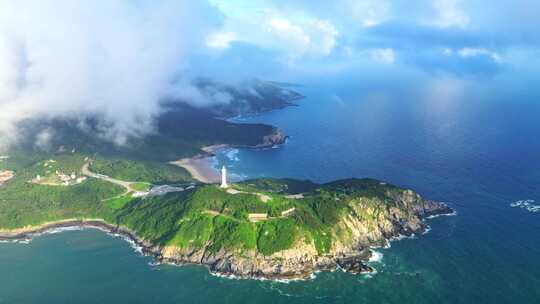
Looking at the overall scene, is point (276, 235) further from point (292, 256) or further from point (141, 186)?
point (141, 186)

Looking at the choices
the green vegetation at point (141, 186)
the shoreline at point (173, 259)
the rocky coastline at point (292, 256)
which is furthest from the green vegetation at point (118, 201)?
the rocky coastline at point (292, 256)

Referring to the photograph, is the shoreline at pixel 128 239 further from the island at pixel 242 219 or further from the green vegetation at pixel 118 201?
the green vegetation at pixel 118 201

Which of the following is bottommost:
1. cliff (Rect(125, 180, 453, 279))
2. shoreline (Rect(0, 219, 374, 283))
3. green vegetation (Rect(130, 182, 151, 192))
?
shoreline (Rect(0, 219, 374, 283))

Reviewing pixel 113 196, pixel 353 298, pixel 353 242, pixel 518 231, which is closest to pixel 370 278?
pixel 353 298

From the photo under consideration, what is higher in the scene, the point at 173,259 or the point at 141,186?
the point at 141,186

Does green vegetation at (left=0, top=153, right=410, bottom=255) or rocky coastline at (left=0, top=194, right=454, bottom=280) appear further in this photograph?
green vegetation at (left=0, top=153, right=410, bottom=255)

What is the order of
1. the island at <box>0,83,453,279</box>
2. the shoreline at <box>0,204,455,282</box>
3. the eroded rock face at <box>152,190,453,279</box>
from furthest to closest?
the island at <box>0,83,453,279</box>, the eroded rock face at <box>152,190,453,279</box>, the shoreline at <box>0,204,455,282</box>

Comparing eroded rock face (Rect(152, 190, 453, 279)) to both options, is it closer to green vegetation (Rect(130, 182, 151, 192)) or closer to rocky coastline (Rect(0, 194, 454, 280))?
rocky coastline (Rect(0, 194, 454, 280))

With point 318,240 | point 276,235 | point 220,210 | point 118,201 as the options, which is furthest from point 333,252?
point 118,201

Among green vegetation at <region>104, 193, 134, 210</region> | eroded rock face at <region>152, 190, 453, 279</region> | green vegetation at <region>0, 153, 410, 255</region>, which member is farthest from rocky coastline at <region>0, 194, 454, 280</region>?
green vegetation at <region>104, 193, 134, 210</region>
